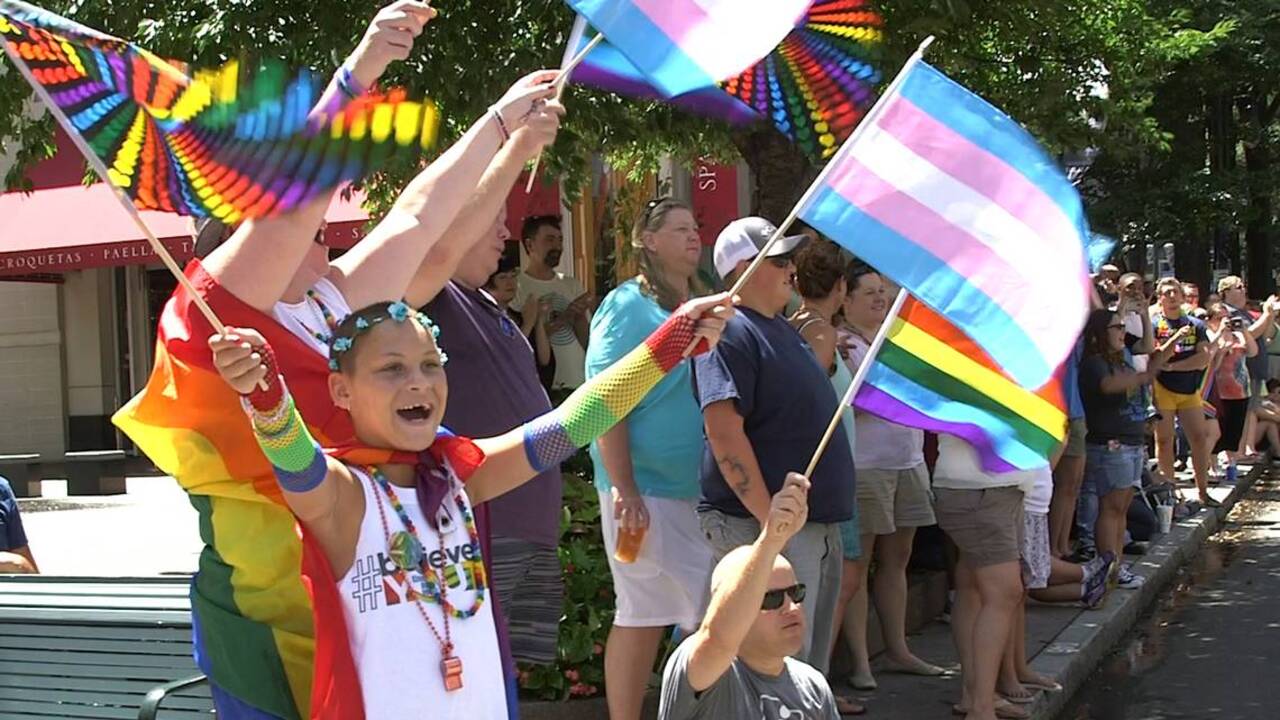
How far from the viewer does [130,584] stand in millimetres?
4234

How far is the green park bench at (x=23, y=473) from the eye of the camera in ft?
59.3

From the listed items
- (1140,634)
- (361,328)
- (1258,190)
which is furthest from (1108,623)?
(1258,190)

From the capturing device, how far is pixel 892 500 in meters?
6.75

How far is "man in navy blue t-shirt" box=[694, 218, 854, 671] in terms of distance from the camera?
4883 millimetres

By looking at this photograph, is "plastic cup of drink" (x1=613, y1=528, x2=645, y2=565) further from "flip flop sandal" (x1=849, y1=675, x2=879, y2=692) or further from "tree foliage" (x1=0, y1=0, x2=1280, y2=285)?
"tree foliage" (x1=0, y1=0, x2=1280, y2=285)

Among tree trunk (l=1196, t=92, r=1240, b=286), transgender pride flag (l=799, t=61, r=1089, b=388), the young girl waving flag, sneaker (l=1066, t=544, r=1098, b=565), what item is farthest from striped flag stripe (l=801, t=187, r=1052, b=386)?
tree trunk (l=1196, t=92, r=1240, b=286)

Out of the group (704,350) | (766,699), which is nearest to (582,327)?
(766,699)

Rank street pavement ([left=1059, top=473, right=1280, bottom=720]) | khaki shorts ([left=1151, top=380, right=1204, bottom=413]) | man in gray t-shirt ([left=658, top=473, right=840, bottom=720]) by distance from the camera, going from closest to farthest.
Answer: man in gray t-shirt ([left=658, top=473, right=840, bottom=720])
street pavement ([left=1059, top=473, right=1280, bottom=720])
khaki shorts ([left=1151, top=380, right=1204, bottom=413])

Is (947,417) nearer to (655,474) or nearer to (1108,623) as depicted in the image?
(655,474)

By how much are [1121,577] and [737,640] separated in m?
6.82

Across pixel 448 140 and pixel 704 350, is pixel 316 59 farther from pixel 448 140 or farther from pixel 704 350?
pixel 704 350

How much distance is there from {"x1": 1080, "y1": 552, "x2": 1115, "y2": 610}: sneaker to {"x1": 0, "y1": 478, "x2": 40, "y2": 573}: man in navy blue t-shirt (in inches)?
221

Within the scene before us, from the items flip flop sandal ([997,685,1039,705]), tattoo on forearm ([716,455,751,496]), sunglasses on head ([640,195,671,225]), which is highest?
sunglasses on head ([640,195,671,225])

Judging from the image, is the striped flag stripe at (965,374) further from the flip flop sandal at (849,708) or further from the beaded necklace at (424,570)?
the flip flop sandal at (849,708)
